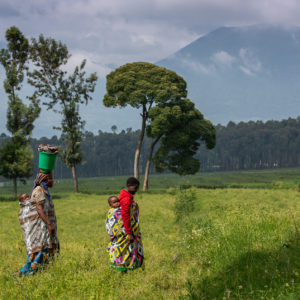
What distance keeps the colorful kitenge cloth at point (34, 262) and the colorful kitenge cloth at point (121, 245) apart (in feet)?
4.16

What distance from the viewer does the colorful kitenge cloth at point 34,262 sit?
6.56m

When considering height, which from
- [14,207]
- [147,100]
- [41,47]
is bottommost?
[14,207]

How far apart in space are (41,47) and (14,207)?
1762 cm

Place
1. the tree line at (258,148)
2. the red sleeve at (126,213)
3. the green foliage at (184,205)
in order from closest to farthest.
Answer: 1. the red sleeve at (126,213)
2. the green foliage at (184,205)
3. the tree line at (258,148)

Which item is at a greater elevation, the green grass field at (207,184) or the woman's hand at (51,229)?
the woman's hand at (51,229)

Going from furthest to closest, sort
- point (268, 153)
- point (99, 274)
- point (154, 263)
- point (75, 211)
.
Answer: point (268, 153)
point (75, 211)
point (154, 263)
point (99, 274)

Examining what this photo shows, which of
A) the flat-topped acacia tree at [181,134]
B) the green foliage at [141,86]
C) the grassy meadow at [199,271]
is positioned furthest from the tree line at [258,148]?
the grassy meadow at [199,271]

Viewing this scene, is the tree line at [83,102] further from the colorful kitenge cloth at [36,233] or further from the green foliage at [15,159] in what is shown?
the colorful kitenge cloth at [36,233]

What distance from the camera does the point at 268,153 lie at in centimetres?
11575

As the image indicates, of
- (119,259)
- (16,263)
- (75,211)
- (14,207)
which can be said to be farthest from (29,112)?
(119,259)

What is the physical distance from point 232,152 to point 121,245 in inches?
4367

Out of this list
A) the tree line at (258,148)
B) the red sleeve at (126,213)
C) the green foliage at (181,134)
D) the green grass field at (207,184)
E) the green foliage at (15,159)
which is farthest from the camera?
the tree line at (258,148)

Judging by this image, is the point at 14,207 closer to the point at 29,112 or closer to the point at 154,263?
the point at 29,112

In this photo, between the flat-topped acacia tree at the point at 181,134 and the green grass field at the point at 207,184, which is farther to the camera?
the green grass field at the point at 207,184
